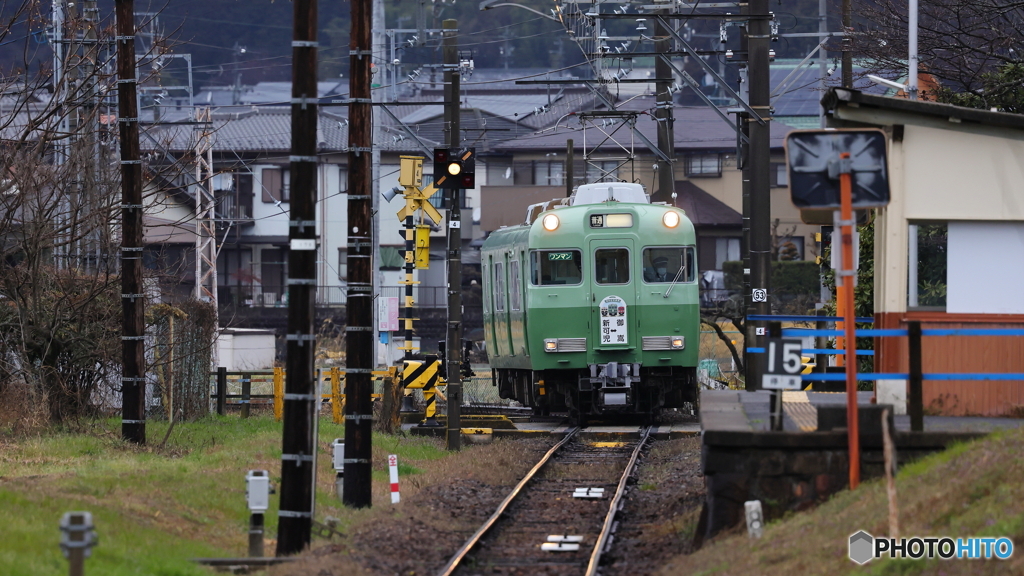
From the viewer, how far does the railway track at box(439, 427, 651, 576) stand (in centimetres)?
990

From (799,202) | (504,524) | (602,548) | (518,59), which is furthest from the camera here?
(518,59)

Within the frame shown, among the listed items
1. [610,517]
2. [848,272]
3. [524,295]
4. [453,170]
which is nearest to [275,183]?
[524,295]

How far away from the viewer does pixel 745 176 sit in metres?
20.5

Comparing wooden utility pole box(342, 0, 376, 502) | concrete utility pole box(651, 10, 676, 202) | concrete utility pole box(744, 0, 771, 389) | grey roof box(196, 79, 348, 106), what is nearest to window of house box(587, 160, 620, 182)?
concrete utility pole box(651, 10, 676, 202)

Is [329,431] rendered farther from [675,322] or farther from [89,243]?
[675,322]

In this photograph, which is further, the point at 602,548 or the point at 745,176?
the point at 745,176

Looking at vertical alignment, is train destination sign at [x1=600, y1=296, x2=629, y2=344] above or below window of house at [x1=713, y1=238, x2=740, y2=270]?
below

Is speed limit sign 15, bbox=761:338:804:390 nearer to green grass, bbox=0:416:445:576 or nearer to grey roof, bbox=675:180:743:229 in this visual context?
green grass, bbox=0:416:445:576

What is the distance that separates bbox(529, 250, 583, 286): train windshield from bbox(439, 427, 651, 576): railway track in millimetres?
3854

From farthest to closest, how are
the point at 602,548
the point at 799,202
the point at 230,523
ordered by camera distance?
the point at 230,523 < the point at 602,548 < the point at 799,202

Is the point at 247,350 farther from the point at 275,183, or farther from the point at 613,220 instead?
the point at 275,183

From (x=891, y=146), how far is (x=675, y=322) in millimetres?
9968

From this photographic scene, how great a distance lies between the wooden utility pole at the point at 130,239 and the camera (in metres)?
14.9

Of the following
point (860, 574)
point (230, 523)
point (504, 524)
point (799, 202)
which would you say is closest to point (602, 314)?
point (504, 524)
